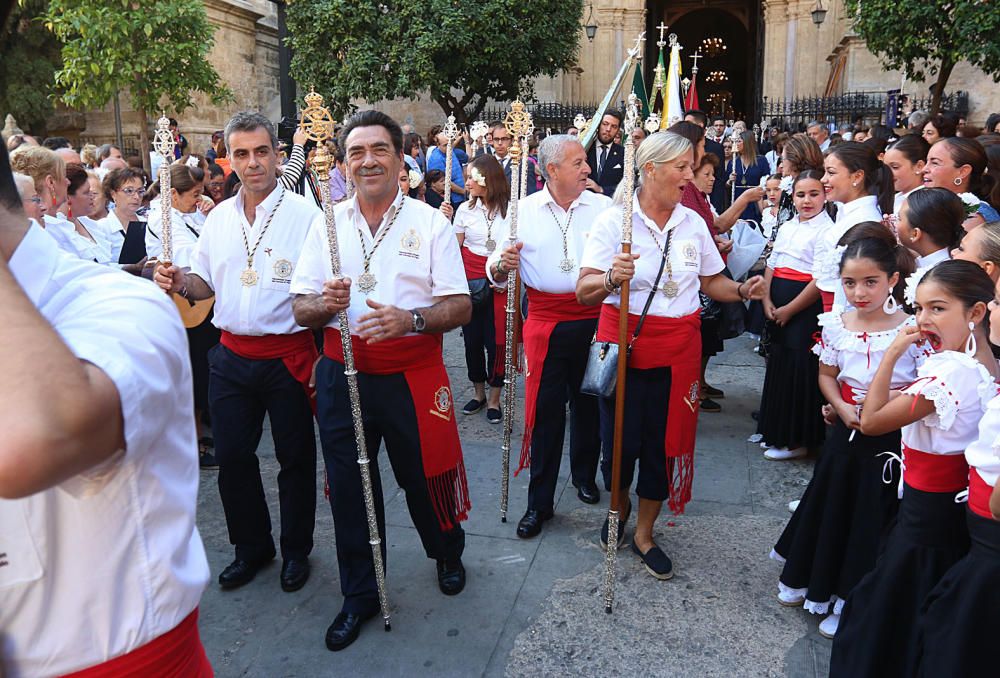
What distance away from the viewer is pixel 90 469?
1188 mm

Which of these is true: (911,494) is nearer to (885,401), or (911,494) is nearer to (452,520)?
(885,401)

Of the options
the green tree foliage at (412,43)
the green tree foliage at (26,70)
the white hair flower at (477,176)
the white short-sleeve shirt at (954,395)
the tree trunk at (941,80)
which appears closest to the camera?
the white short-sleeve shirt at (954,395)

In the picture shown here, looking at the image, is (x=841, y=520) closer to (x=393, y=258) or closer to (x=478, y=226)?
(x=393, y=258)

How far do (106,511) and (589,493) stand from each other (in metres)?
3.88

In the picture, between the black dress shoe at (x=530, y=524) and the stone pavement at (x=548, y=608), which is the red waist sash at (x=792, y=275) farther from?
the black dress shoe at (x=530, y=524)

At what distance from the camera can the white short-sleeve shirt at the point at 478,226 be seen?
663 cm

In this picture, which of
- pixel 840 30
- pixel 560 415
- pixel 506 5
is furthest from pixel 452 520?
pixel 840 30

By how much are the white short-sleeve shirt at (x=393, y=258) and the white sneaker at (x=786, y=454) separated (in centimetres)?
305

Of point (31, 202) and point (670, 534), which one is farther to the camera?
point (670, 534)

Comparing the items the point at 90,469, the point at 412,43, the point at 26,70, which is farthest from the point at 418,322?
the point at 26,70

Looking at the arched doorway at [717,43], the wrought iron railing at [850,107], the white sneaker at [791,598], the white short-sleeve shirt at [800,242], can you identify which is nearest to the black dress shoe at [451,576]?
the white sneaker at [791,598]

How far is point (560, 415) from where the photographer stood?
4.59 metres

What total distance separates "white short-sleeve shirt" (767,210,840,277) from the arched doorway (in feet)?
87.2

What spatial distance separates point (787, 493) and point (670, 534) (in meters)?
1.04
